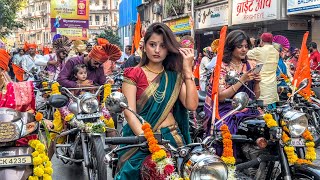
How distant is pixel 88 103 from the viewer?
5539 millimetres

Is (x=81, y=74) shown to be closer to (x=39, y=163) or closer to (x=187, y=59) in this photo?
(x=39, y=163)

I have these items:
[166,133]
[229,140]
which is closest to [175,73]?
[166,133]

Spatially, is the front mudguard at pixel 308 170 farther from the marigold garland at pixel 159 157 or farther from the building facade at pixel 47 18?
the building facade at pixel 47 18

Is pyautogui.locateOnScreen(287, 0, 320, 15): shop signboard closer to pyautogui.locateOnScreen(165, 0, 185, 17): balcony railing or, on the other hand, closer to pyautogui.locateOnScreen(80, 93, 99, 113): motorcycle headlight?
pyautogui.locateOnScreen(80, 93, 99, 113): motorcycle headlight

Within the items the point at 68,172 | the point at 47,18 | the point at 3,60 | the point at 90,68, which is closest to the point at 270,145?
the point at 3,60

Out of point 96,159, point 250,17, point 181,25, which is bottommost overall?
point 96,159

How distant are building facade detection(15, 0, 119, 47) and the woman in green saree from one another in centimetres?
9976

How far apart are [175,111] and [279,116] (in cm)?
83

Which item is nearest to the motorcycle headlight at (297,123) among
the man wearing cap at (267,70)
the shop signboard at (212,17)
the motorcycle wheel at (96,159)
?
the motorcycle wheel at (96,159)

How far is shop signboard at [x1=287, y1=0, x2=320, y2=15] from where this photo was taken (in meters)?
14.5

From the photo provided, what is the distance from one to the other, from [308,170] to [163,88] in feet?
3.83

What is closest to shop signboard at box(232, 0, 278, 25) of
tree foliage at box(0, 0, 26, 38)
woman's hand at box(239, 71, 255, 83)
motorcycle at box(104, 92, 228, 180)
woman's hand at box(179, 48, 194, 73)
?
woman's hand at box(239, 71, 255, 83)

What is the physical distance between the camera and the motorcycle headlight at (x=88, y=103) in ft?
18.1

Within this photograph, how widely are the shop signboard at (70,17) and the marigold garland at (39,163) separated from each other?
3002cm
